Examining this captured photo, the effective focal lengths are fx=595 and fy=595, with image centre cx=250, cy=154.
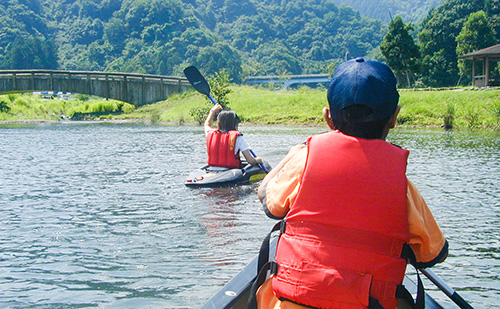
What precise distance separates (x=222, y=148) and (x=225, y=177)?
482mm

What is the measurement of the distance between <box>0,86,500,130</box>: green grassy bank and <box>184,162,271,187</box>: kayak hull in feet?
55.8

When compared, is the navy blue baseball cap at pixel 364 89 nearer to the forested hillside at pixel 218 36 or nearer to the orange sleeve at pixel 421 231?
the orange sleeve at pixel 421 231

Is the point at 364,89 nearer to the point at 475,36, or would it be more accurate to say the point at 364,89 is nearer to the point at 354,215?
the point at 354,215

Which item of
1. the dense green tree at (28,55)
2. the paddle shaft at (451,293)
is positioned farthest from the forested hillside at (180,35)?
the paddle shaft at (451,293)

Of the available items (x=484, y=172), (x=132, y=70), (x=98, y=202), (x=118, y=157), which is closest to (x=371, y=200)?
(x=98, y=202)

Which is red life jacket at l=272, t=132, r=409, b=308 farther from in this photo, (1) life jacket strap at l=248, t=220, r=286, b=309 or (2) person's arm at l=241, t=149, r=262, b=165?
(2) person's arm at l=241, t=149, r=262, b=165

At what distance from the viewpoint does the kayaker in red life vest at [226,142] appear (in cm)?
958

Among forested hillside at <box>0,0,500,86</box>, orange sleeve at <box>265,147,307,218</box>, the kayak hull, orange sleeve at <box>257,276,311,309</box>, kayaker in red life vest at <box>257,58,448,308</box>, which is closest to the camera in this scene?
kayaker in red life vest at <box>257,58,448,308</box>

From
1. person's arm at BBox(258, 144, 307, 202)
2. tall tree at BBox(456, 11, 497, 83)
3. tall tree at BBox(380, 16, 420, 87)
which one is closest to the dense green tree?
tall tree at BBox(380, 16, 420, 87)

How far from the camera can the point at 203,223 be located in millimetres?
7434

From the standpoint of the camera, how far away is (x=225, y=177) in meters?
9.76

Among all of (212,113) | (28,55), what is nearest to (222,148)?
(212,113)

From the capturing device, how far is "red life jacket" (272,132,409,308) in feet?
8.09

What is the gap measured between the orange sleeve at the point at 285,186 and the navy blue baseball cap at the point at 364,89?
0.27 m
